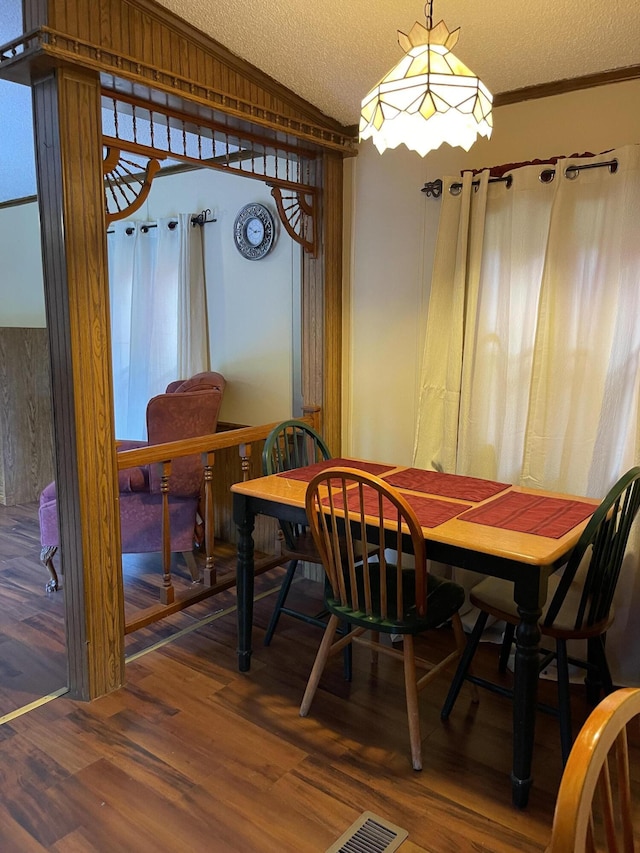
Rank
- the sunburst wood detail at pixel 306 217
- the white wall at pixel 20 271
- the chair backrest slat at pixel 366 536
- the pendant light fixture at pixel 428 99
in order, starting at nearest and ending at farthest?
1. the pendant light fixture at pixel 428 99
2. the chair backrest slat at pixel 366 536
3. the sunburst wood detail at pixel 306 217
4. the white wall at pixel 20 271

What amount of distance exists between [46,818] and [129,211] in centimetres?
197

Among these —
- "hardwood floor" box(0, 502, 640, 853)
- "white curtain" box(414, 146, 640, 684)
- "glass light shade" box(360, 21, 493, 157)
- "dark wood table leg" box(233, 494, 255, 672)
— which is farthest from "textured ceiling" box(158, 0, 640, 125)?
"hardwood floor" box(0, 502, 640, 853)

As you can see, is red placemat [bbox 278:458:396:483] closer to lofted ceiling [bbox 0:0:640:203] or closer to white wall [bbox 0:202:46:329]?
lofted ceiling [bbox 0:0:640:203]

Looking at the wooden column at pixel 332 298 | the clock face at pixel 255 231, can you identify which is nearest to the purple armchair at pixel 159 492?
the wooden column at pixel 332 298

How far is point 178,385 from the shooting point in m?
4.10

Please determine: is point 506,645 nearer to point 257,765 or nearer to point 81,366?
point 257,765

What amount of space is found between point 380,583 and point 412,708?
1.33ft

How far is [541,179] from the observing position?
8.52 ft

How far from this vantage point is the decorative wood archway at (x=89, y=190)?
2.07 m

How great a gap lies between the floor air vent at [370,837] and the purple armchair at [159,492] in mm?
1851

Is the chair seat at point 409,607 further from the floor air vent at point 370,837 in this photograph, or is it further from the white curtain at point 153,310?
the white curtain at point 153,310

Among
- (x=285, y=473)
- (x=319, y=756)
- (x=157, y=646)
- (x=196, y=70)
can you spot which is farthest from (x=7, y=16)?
(x=319, y=756)

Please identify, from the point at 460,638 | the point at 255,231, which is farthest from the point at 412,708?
the point at 255,231

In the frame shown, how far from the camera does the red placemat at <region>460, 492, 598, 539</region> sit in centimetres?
199
